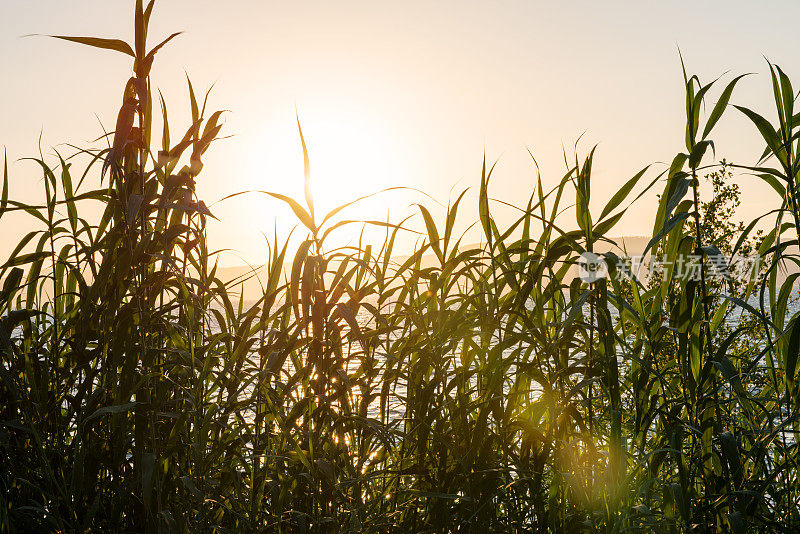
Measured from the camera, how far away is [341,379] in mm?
1531

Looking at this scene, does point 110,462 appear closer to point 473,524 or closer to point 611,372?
point 473,524

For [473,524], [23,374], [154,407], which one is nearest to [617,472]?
[473,524]

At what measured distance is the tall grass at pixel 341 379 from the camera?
1519 mm

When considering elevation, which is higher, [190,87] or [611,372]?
[190,87]

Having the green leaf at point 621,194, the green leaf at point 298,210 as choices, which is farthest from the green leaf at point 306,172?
the green leaf at point 621,194

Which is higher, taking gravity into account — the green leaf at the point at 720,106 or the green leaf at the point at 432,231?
the green leaf at the point at 720,106

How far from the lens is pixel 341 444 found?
62.9 inches

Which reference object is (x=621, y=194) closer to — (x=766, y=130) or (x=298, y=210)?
(x=766, y=130)

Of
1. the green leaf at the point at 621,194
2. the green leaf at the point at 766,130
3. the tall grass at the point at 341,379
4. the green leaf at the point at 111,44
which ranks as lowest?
the tall grass at the point at 341,379

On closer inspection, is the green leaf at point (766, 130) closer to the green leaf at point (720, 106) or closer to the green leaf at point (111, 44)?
the green leaf at point (720, 106)

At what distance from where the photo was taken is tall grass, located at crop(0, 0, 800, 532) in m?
1.52

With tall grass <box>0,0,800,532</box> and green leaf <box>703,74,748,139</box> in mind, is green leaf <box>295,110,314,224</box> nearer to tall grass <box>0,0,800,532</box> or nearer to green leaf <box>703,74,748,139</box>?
tall grass <box>0,0,800,532</box>

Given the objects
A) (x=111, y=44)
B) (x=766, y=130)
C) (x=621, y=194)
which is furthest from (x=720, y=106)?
(x=111, y=44)

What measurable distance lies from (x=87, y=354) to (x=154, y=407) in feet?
0.85
